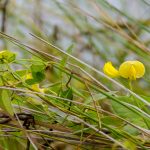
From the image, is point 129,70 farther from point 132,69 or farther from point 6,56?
point 6,56

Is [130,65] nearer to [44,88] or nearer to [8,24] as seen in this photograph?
[44,88]

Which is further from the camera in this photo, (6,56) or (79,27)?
(79,27)

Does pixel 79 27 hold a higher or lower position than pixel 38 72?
higher

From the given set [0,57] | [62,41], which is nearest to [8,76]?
[0,57]

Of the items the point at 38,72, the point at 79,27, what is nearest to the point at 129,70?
the point at 38,72

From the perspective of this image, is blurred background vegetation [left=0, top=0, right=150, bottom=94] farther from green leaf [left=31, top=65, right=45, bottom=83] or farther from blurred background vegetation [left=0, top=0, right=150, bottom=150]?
green leaf [left=31, top=65, right=45, bottom=83]

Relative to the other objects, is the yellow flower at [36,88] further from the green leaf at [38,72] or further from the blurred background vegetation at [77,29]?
the blurred background vegetation at [77,29]

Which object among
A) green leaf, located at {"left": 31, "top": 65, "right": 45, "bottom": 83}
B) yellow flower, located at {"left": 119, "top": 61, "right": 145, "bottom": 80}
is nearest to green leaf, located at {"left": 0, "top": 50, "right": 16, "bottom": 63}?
green leaf, located at {"left": 31, "top": 65, "right": 45, "bottom": 83}

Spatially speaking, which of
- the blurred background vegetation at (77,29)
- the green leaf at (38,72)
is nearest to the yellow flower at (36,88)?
the green leaf at (38,72)

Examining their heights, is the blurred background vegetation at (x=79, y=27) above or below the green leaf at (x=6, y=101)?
above
